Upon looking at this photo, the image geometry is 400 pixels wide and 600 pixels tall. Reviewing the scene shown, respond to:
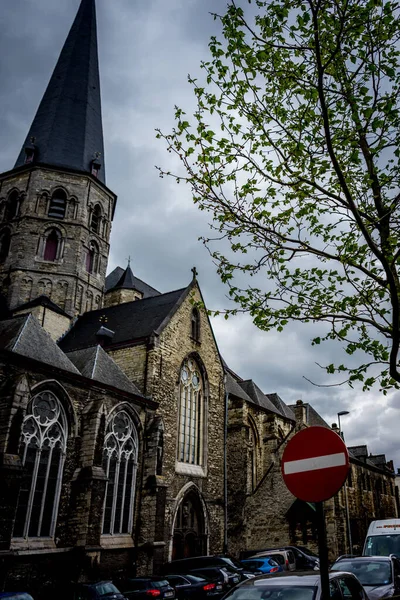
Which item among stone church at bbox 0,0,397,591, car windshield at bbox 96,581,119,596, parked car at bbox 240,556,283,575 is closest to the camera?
A: car windshield at bbox 96,581,119,596

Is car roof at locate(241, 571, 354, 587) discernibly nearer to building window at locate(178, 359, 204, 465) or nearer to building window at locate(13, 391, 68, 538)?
building window at locate(13, 391, 68, 538)

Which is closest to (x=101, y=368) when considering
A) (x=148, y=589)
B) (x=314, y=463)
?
(x=148, y=589)

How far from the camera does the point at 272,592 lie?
5203mm

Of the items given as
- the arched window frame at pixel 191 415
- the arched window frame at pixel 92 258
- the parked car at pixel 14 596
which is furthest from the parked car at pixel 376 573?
the arched window frame at pixel 92 258

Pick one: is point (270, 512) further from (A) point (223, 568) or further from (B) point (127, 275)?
(B) point (127, 275)

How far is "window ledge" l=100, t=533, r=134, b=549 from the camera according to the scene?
54.2 ft

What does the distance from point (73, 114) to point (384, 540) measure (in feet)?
94.1

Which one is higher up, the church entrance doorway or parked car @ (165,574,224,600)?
the church entrance doorway

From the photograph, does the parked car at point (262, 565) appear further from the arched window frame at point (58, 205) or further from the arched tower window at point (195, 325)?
the arched window frame at point (58, 205)

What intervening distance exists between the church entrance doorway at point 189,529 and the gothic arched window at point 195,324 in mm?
6927

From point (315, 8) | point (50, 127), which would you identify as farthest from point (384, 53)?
point (50, 127)

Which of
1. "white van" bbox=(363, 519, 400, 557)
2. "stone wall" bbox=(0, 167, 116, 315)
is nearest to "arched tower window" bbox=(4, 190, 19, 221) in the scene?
"stone wall" bbox=(0, 167, 116, 315)

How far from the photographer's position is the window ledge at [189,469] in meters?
21.1

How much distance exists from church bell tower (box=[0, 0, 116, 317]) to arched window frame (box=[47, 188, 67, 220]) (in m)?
0.05
